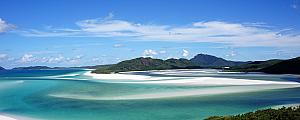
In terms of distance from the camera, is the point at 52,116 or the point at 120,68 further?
the point at 120,68

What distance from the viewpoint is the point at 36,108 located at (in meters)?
33.2

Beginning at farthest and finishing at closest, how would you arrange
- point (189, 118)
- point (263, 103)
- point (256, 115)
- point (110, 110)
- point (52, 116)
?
point (263, 103) < point (110, 110) < point (52, 116) < point (189, 118) < point (256, 115)

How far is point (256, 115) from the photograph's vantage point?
19.0m

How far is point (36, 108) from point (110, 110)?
23.9 ft

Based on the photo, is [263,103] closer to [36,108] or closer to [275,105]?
[275,105]

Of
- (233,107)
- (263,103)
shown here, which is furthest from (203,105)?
(263,103)

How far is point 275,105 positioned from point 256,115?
1277 cm

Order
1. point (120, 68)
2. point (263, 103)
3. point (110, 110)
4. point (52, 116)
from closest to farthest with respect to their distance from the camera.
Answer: point (52, 116) < point (110, 110) < point (263, 103) < point (120, 68)

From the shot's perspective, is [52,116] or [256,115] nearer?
[256,115]

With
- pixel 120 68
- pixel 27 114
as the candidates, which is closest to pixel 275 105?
pixel 27 114

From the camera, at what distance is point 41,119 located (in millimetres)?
26828

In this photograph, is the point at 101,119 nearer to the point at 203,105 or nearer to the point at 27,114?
the point at 27,114

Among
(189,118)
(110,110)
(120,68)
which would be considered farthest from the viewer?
(120,68)

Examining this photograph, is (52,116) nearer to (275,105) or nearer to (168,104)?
(168,104)
